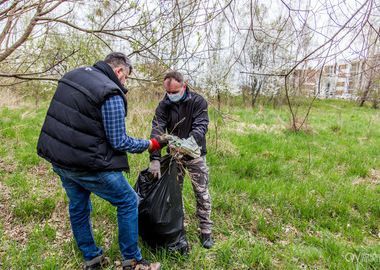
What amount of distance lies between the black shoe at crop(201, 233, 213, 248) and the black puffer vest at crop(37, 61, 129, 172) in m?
1.35

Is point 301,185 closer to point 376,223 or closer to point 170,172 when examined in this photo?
point 376,223

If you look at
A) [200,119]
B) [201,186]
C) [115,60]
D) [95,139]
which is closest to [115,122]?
[95,139]

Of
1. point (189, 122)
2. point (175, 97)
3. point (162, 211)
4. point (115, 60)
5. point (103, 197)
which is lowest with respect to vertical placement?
point (162, 211)

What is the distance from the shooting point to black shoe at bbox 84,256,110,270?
2.00 m

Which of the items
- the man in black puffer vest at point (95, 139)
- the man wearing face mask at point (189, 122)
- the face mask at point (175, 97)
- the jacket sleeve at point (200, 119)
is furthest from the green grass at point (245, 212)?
the face mask at point (175, 97)

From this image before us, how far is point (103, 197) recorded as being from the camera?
179 cm

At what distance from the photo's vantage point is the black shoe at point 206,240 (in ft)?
7.98

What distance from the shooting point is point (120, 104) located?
166 centimetres

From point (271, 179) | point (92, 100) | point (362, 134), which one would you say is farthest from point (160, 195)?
point (362, 134)

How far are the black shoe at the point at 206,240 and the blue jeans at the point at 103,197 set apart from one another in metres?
0.78

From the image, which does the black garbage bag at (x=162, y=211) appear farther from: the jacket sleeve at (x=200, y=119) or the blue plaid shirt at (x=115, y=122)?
the blue plaid shirt at (x=115, y=122)

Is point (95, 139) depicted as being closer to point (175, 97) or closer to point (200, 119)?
point (175, 97)

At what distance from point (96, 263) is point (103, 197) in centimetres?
68

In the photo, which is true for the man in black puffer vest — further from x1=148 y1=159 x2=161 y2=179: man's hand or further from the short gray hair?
x1=148 y1=159 x2=161 y2=179: man's hand
